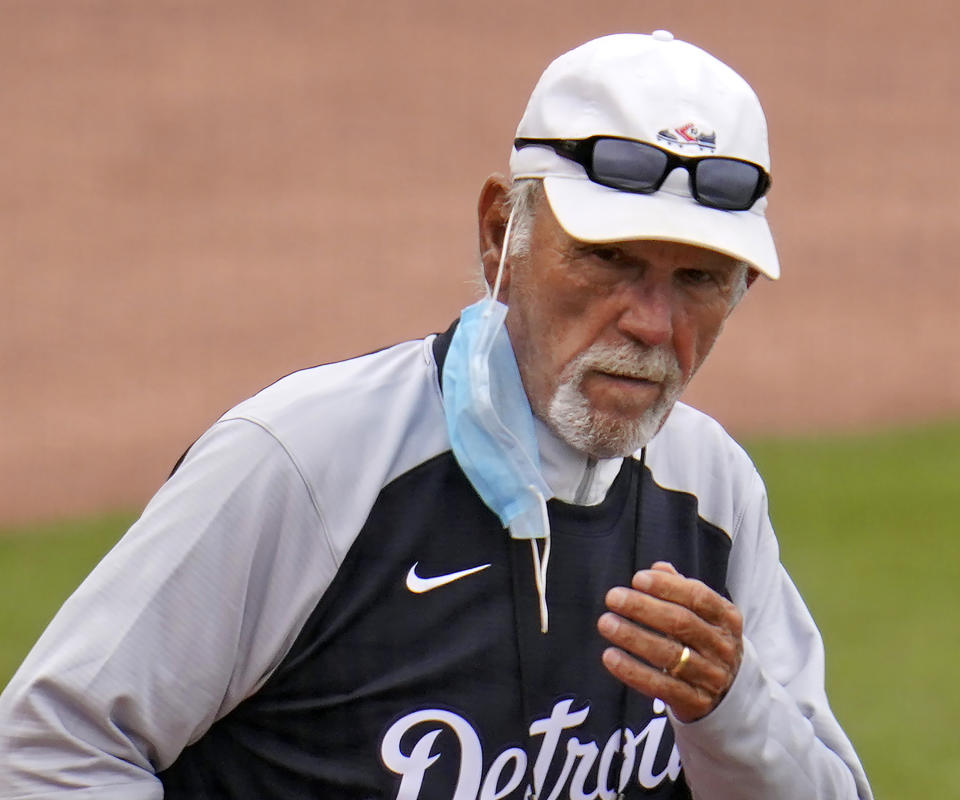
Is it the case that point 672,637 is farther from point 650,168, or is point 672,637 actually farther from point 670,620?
point 650,168

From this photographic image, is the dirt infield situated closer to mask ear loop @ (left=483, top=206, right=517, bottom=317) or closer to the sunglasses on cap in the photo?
mask ear loop @ (left=483, top=206, right=517, bottom=317)

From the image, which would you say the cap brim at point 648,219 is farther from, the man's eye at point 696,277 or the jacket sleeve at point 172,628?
the jacket sleeve at point 172,628

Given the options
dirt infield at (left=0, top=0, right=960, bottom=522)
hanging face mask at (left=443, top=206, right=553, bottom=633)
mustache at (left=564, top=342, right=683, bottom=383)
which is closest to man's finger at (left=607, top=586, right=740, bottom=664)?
hanging face mask at (left=443, top=206, right=553, bottom=633)

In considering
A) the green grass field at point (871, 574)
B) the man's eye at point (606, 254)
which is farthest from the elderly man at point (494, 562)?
the green grass field at point (871, 574)

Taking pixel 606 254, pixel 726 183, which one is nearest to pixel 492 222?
pixel 606 254

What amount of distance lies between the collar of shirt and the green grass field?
4115mm

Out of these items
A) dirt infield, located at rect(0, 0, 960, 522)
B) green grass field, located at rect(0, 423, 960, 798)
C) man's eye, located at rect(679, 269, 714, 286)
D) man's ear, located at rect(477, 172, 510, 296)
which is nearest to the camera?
man's eye, located at rect(679, 269, 714, 286)

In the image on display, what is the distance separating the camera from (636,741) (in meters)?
2.66

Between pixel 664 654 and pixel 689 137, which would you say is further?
pixel 689 137

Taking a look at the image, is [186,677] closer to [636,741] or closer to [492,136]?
[636,741]

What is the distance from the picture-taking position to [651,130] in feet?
8.32

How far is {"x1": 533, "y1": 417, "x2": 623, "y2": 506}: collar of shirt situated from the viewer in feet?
8.61

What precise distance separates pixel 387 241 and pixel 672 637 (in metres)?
11.6

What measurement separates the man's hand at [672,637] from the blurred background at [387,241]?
15.6 ft
